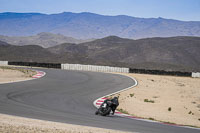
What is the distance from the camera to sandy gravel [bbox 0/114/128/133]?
9.04 metres

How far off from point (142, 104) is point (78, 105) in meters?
4.69

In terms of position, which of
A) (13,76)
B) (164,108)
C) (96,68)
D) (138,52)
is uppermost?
(138,52)

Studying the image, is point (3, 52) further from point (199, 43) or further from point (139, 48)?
point (199, 43)

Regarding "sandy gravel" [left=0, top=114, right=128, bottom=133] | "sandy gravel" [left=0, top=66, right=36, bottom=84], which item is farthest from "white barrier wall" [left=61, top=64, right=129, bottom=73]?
"sandy gravel" [left=0, top=114, right=128, bottom=133]

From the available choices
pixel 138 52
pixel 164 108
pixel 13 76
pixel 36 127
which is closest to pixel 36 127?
pixel 36 127

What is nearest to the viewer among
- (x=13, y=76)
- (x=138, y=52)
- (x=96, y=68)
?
(x=13, y=76)

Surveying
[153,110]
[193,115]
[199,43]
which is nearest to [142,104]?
[153,110]

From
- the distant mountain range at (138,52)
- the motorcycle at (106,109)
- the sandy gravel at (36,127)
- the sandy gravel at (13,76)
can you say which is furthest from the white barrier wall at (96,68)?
the distant mountain range at (138,52)

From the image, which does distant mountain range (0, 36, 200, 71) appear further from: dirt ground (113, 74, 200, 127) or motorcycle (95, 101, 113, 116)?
motorcycle (95, 101, 113, 116)

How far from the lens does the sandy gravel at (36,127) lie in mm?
9039

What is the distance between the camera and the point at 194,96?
24.9 m

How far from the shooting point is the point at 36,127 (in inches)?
373

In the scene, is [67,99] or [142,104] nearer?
[67,99]

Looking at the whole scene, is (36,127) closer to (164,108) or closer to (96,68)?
(164,108)
